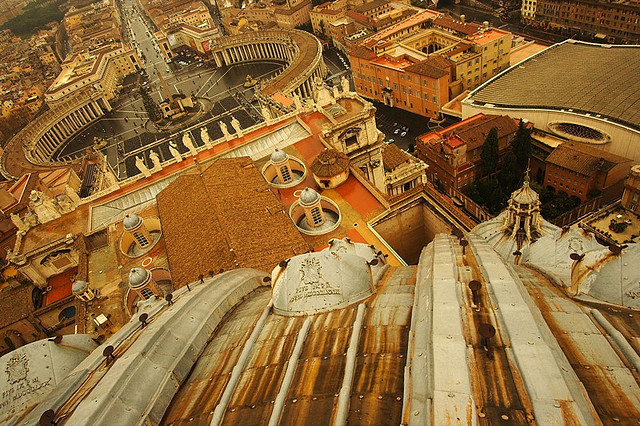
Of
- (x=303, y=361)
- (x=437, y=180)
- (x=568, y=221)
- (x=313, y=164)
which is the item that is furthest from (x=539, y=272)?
(x=437, y=180)

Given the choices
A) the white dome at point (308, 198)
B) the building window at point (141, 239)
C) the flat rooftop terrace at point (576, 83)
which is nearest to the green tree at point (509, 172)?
the flat rooftop terrace at point (576, 83)

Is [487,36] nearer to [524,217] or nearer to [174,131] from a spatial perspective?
[524,217]

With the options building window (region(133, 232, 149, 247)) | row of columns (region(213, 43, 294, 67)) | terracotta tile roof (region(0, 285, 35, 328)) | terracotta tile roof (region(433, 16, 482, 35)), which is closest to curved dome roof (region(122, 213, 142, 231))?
building window (region(133, 232, 149, 247))

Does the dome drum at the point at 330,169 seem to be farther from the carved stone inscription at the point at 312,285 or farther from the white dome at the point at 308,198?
the carved stone inscription at the point at 312,285

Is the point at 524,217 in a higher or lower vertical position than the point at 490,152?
higher

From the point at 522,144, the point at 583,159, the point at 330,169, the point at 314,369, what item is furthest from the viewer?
the point at 522,144

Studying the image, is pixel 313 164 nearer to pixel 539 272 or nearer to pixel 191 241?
pixel 191 241

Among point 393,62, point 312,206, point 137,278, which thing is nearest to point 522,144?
point 312,206
